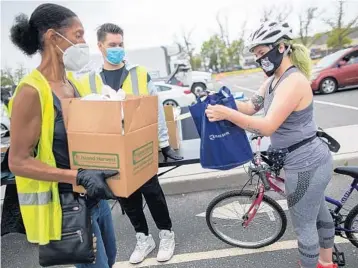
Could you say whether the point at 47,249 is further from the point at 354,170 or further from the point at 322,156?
the point at 354,170

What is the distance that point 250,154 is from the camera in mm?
2004

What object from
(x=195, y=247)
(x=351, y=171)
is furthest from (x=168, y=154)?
(x=351, y=171)

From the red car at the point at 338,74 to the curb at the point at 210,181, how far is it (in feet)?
23.8

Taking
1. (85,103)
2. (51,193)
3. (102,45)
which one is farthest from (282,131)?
(102,45)

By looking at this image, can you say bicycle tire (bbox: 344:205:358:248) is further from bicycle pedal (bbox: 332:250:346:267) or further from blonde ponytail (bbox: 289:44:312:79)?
blonde ponytail (bbox: 289:44:312:79)

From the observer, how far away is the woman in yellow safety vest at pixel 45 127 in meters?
1.28

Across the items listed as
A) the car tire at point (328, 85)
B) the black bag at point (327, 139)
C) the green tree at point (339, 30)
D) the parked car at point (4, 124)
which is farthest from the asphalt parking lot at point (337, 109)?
the green tree at point (339, 30)

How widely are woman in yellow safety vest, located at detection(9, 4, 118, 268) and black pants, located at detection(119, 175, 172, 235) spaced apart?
99 centimetres

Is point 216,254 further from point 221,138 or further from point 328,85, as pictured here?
point 328,85

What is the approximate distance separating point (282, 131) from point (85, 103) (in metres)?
1.13

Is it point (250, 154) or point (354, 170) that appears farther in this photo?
point (354, 170)

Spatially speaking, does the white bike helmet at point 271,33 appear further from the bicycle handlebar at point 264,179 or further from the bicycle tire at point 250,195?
the bicycle tire at point 250,195

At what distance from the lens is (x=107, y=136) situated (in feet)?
4.35

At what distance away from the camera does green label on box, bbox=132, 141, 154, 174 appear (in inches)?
58.2
